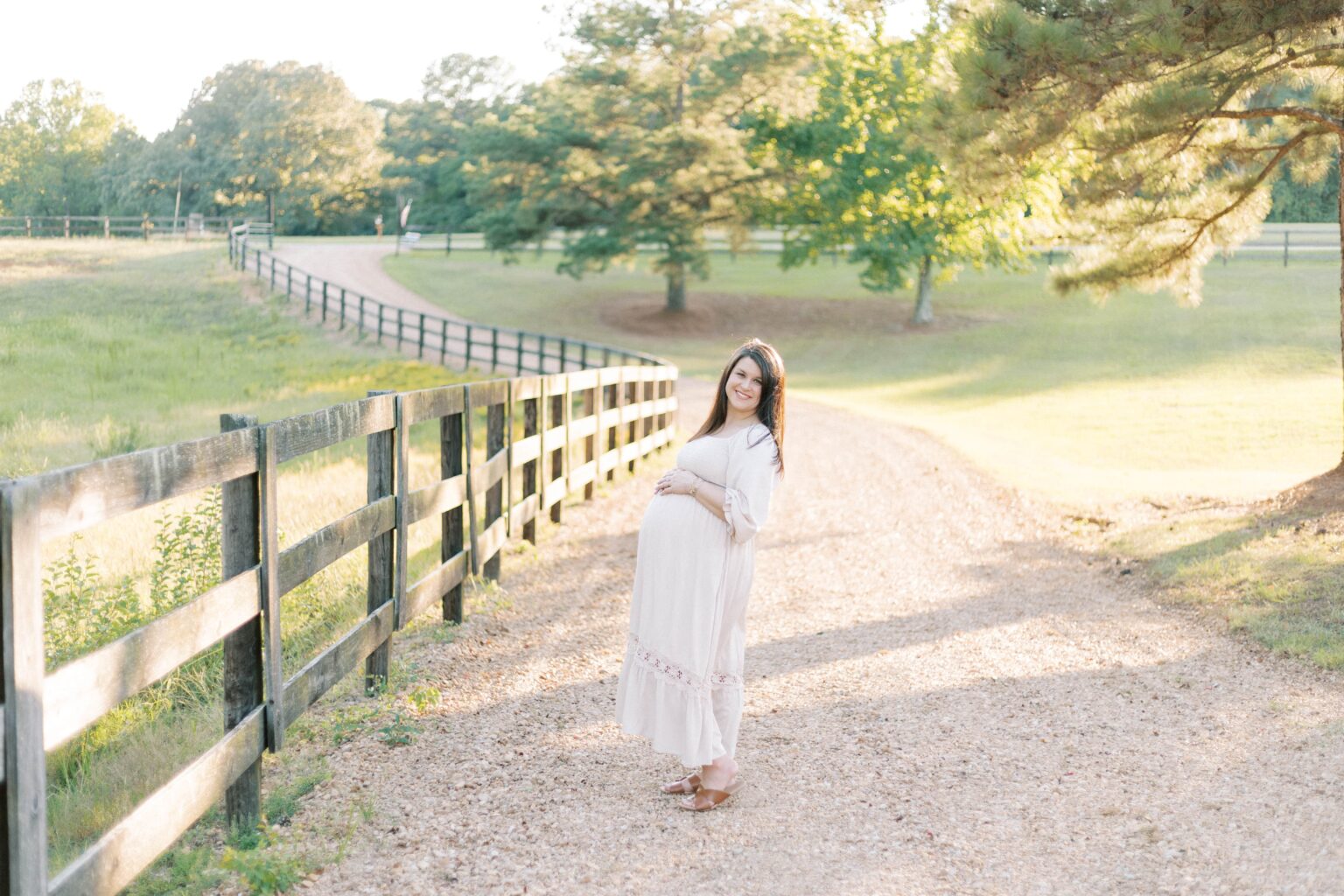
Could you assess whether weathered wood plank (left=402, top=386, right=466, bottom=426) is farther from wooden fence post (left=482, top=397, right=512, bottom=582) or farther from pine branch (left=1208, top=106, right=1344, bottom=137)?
pine branch (left=1208, top=106, right=1344, bottom=137)

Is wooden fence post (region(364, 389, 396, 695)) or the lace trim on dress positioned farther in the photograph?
wooden fence post (region(364, 389, 396, 695))

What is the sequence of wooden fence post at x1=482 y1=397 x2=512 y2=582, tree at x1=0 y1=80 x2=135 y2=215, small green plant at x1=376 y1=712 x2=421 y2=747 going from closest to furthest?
1. small green plant at x1=376 y1=712 x2=421 y2=747
2. wooden fence post at x1=482 y1=397 x2=512 y2=582
3. tree at x1=0 y1=80 x2=135 y2=215

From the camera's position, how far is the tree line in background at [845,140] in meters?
8.96

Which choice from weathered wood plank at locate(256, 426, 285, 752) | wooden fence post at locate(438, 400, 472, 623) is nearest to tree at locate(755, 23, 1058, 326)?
wooden fence post at locate(438, 400, 472, 623)

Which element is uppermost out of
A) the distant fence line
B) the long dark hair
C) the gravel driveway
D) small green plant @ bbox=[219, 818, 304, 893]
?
the distant fence line

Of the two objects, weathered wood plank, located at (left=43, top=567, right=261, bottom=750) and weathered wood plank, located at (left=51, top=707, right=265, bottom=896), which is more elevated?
weathered wood plank, located at (left=43, top=567, right=261, bottom=750)

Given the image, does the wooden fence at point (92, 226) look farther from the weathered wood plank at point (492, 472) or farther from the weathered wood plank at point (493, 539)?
the weathered wood plank at point (493, 539)

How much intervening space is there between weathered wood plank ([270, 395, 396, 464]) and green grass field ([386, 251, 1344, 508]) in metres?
6.90

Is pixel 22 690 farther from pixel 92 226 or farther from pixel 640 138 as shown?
pixel 640 138

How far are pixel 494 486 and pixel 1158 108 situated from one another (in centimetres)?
548

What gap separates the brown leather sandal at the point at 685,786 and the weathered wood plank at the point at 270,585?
4.70 ft

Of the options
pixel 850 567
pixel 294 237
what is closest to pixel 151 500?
pixel 850 567

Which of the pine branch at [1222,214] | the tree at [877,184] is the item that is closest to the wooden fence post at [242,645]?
the pine branch at [1222,214]

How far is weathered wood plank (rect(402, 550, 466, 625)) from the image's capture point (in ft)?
20.3
